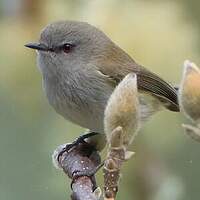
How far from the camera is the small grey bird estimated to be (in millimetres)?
2285

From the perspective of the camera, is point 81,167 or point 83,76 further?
point 83,76

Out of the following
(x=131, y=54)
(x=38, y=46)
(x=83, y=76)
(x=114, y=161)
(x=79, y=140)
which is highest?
(x=114, y=161)

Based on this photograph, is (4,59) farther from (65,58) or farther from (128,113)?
(128,113)

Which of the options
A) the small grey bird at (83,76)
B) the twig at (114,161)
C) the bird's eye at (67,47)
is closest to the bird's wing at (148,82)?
the small grey bird at (83,76)

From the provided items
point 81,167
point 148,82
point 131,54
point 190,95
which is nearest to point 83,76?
point 148,82

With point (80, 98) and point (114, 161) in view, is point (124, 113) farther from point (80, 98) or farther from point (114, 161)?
point (80, 98)

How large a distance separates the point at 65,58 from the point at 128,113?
1329 mm

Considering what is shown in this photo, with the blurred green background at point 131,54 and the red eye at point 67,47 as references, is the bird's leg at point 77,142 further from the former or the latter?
the red eye at point 67,47

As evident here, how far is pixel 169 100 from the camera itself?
7.77ft

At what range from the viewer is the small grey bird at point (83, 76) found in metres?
2.29

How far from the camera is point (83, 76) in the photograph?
241 cm

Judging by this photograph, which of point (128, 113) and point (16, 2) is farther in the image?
point (16, 2)

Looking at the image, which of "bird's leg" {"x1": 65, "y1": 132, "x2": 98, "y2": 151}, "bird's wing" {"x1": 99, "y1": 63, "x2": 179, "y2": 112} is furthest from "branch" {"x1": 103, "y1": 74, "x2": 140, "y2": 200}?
"bird's wing" {"x1": 99, "y1": 63, "x2": 179, "y2": 112}

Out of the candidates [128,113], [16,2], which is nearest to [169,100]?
[16,2]
